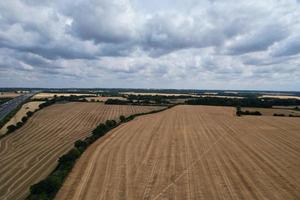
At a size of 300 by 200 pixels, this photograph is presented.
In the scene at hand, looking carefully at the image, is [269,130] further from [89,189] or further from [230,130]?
[89,189]

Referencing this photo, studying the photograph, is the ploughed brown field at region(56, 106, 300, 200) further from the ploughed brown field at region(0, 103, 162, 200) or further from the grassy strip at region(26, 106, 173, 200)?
the ploughed brown field at region(0, 103, 162, 200)

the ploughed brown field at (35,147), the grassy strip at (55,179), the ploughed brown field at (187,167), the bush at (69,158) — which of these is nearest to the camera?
the grassy strip at (55,179)

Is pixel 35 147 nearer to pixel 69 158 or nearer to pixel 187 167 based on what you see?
pixel 69 158

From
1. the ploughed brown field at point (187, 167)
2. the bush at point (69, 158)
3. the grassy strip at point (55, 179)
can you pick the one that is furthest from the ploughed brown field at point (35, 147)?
the ploughed brown field at point (187, 167)

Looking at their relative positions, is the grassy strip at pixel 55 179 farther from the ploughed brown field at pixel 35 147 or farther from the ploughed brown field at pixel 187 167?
the ploughed brown field at pixel 35 147

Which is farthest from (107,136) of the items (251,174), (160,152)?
(251,174)
